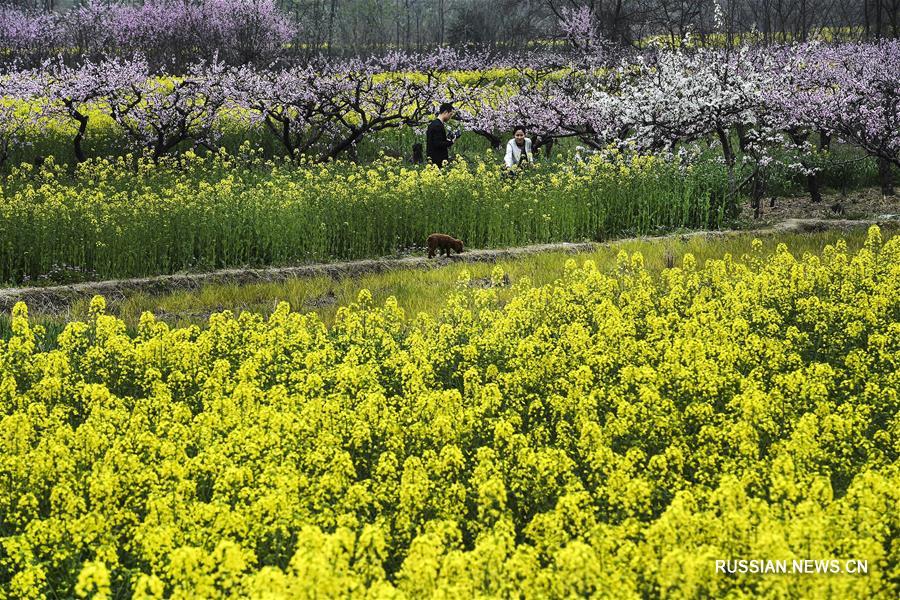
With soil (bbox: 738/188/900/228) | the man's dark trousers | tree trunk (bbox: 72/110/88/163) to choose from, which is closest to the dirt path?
soil (bbox: 738/188/900/228)

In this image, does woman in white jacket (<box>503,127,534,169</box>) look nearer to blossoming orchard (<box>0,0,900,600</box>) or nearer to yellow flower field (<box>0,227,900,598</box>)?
blossoming orchard (<box>0,0,900,600</box>)

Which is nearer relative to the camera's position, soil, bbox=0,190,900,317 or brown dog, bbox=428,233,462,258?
soil, bbox=0,190,900,317

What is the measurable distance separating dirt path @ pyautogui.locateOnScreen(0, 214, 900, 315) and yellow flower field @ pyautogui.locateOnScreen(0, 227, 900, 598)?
2.60m

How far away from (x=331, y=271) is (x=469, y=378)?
5.91m

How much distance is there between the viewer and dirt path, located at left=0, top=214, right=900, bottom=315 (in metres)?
10.9

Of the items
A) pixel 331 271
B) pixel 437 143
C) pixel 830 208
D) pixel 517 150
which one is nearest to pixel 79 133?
pixel 437 143

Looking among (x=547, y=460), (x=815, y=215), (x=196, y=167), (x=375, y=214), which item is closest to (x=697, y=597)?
(x=547, y=460)

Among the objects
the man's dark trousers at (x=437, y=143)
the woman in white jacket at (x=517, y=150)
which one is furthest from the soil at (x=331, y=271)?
the man's dark trousers at (x=437, y=143)

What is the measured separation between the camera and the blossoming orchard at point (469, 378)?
4.20m

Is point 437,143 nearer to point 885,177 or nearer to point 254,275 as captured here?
point 254,275

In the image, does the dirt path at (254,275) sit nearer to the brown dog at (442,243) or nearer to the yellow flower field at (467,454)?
the brown dog at (442,243)

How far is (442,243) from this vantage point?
1280 centimetres

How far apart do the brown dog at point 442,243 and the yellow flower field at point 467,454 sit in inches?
130

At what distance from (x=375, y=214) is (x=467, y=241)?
139 cm
